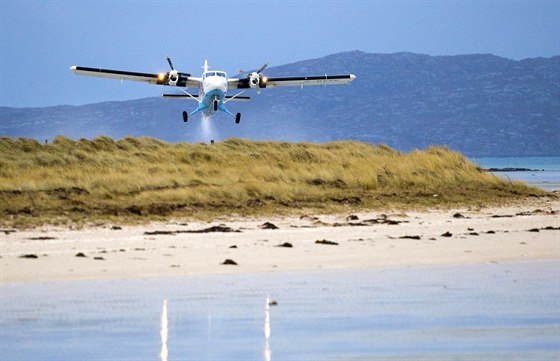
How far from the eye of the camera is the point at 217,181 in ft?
88.8

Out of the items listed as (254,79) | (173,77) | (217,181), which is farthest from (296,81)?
(217,181)

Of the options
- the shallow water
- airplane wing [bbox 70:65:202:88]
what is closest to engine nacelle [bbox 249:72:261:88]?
airplane wing [bbox 70:65:202:88]

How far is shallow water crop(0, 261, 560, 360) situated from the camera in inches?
395

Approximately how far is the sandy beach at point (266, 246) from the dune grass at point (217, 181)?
1.76 meters

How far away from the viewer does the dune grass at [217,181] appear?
2320 cm

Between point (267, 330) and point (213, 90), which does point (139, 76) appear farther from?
point (267, 330)

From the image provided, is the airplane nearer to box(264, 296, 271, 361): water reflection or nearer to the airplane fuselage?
the airplane fuselage

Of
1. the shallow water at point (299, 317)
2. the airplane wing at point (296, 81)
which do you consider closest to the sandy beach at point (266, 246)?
the shallow water at point (299, 317)

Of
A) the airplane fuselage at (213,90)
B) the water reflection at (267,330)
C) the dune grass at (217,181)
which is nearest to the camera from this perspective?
the water reflection at (267,330)

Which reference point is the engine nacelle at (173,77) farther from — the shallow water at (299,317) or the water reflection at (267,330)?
the water reflection at (267,330)

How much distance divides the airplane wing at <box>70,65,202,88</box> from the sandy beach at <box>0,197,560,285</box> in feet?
118

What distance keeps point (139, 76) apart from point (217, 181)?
33.8 metres

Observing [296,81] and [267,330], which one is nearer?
[267,330]

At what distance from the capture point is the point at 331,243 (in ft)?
60.5
